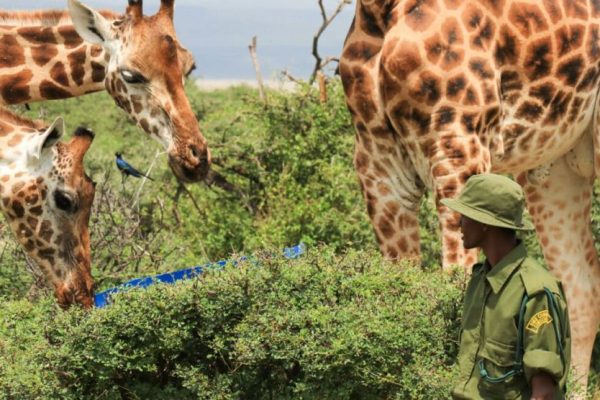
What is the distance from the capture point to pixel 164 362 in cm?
518

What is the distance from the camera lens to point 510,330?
3816mm

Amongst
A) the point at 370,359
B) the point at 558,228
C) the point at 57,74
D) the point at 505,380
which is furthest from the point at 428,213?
the point at 505,380

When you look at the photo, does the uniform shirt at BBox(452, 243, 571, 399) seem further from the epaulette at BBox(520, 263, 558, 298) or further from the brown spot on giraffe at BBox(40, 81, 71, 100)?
the brown spot on giraffe at BBox(40, 81, 71, 100)

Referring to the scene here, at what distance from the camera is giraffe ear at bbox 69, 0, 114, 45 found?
6551 millimetres

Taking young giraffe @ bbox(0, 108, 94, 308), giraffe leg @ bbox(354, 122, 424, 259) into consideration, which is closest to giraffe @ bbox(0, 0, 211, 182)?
young giraffe @ bbox(0, 108, 94, 308)

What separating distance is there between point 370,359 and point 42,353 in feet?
4.74

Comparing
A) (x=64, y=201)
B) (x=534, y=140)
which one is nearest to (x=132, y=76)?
(x=64, y=201)

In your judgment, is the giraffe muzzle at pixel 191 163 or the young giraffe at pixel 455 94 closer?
the young giraffe at pixel 455 94

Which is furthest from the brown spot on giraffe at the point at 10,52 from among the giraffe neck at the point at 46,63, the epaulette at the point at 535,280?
the epaulette at the point at 535,280

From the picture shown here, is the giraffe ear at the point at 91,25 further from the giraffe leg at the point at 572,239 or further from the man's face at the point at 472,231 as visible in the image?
the man's face at the point at 472,231

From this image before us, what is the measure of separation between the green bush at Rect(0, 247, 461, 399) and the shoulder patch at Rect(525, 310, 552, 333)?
1092 mm

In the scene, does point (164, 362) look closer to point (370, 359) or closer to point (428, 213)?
point (370, 359)

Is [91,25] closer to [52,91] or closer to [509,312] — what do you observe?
[52,91]

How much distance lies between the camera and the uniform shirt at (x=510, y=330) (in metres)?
3.73
